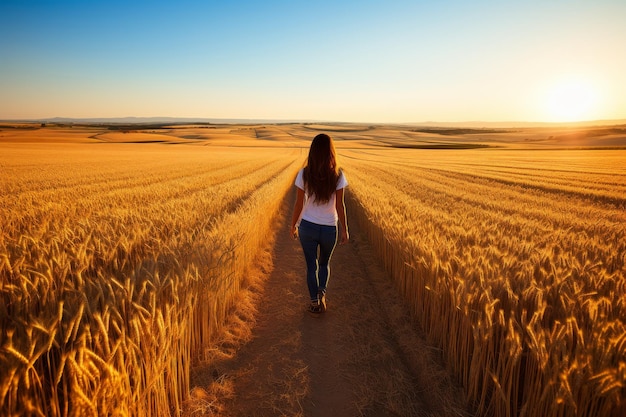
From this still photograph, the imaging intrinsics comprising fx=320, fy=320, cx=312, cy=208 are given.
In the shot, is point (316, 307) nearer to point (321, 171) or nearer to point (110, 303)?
point (321, 171)

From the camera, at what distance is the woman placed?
4.01m

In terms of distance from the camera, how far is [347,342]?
387 cm

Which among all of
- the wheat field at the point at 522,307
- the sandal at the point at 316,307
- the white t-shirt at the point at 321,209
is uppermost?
the white t-shirt at the point at 321,209

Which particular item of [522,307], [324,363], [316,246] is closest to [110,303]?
[324,363]

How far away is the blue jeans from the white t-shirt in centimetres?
7

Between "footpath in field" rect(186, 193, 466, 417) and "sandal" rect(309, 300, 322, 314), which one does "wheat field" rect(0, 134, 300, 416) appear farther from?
"sandal" rect(309, 300, 322, 314)

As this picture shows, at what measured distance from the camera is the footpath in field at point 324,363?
2.85 m

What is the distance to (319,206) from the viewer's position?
4.21 meters

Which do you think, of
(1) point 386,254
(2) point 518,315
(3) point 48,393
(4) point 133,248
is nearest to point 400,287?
(1) point 386,254

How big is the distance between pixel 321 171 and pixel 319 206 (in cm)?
49

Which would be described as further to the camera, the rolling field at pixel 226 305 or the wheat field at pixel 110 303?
the rolling field at pixel 226 305

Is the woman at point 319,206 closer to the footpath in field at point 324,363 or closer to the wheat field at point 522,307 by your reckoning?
the footpath in field at point 324,363

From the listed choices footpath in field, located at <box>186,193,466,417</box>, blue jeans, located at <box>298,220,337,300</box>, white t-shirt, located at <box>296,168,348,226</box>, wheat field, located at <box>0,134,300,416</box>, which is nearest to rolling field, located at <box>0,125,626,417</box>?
wheat field, located at <box>0,134,300,416</box>

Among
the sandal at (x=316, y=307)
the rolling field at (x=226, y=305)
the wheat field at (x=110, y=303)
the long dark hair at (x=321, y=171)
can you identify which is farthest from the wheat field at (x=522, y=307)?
the wheat field at (x=110, y=303)
